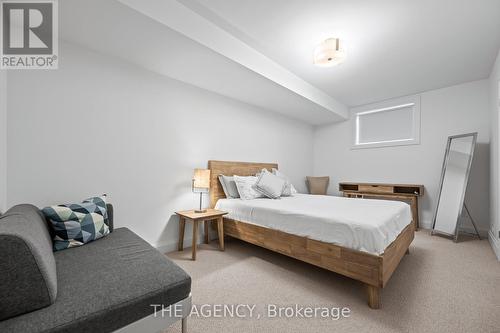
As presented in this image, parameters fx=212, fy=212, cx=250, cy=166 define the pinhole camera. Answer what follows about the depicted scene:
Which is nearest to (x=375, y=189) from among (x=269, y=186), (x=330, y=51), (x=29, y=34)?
(x=269, y=186)

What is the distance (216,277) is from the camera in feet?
6.93

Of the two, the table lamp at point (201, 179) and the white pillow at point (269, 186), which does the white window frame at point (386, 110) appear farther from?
the table lamp at point (201, 179)

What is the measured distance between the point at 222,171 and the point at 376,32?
264cm

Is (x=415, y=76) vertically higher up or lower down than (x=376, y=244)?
higher up

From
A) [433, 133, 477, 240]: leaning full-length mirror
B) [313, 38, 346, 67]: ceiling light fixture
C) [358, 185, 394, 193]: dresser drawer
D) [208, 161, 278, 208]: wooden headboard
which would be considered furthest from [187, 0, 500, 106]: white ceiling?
[358, 185, 394, 193]: dresser drawer

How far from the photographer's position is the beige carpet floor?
146 cm

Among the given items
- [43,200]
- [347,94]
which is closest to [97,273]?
[43,200]

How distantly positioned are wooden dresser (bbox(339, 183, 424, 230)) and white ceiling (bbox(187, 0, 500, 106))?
1.96 m

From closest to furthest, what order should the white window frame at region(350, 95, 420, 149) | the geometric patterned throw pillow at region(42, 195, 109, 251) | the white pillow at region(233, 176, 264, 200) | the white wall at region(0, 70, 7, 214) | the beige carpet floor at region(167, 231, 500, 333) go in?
the beige carpet floor at region(167, 231, 500, 333) < the geometric patterned throw pillow at region(42, 195, 109, 251) < the white wall at region(0, 70, 7, 214) < the white pillow at region(233, 176, 264, 200) < the white window frame at region(350, 95, 420, 149)

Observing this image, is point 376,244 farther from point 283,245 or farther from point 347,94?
point 347,94

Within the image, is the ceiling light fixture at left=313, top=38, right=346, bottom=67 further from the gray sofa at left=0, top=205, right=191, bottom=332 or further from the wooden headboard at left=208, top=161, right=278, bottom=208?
the gray sofa at left=0, top=205, right=191, bottom=332

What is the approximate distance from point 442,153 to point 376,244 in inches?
135

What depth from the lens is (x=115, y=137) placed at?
2412 millimetres

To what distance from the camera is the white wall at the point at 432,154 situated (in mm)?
3504
